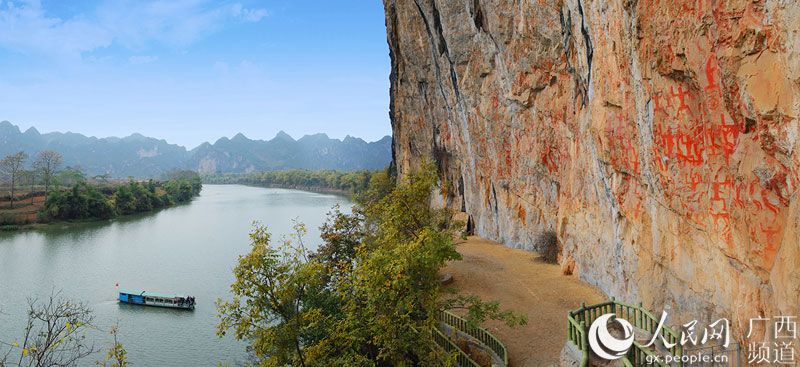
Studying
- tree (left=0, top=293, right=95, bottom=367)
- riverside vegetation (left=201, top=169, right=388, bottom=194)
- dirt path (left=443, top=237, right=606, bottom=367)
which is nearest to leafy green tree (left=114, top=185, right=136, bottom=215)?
riverside vegetation (left=201, top=169, right=388, bottom=194)

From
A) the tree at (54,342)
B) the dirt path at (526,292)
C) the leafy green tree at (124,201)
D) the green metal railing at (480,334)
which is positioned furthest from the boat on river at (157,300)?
the leafy green tree at (124,201)

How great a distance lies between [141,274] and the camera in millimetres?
24203

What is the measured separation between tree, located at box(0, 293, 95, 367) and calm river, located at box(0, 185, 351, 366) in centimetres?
84

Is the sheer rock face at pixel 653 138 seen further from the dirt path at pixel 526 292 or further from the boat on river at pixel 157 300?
the boat on river at pixel 157 300

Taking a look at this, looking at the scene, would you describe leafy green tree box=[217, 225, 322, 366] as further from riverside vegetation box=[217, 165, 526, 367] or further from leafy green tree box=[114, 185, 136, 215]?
leafy green tree box=[114, 185, 136, 215]

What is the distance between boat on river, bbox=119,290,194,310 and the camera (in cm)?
1852

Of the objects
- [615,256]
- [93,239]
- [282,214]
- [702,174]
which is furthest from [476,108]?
[282,214]

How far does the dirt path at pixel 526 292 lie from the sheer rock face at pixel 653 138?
3.12 feet

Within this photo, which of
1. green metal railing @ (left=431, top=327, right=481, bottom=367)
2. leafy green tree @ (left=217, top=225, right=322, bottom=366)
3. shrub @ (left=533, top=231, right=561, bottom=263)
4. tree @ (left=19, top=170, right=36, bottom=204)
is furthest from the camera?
tree @ (left=19, top=170, right=36, bottom=204)

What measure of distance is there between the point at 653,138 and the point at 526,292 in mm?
7107

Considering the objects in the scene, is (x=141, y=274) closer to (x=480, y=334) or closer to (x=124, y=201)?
(x=480, y=334)

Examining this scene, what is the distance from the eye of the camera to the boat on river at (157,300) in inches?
729

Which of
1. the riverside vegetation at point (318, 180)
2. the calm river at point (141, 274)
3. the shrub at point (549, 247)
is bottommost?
the calm river at point (141, 274)

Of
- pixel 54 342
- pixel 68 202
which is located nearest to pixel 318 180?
pixel 68 202
